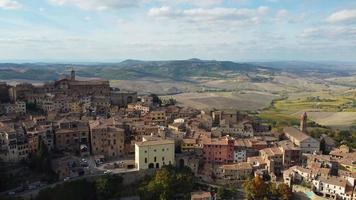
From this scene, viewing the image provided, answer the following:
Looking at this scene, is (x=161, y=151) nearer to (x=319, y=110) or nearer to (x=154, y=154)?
(x=154, y=154)

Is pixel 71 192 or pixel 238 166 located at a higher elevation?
pixel 238 166

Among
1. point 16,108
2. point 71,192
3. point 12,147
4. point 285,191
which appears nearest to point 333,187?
point 285,191

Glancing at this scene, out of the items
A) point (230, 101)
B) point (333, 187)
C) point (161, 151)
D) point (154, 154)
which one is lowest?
point (333, 187)

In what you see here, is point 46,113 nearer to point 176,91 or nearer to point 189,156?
point 189,156

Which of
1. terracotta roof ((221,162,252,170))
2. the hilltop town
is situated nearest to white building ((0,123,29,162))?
the hilltop town

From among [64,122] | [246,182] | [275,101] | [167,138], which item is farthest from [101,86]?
[275,101]

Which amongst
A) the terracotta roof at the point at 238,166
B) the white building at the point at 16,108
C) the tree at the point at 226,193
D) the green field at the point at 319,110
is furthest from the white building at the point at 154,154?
the green field at the point at 319,110
